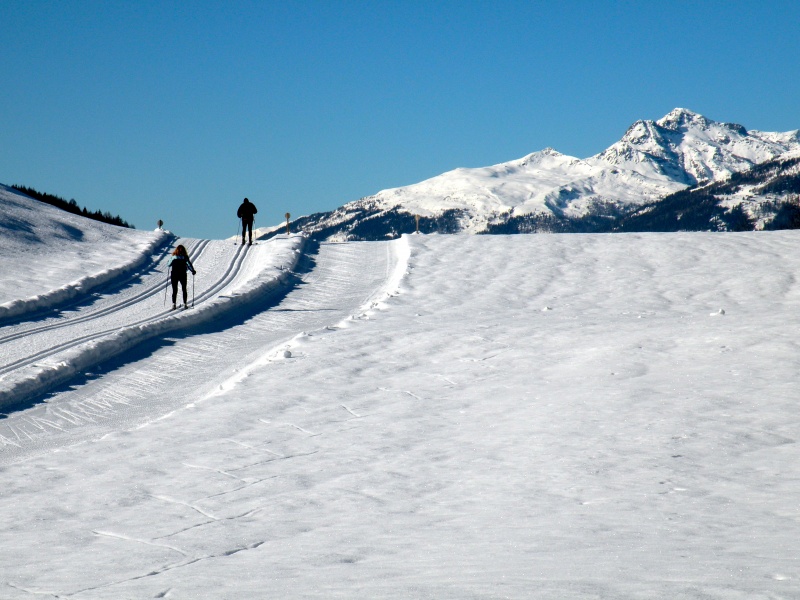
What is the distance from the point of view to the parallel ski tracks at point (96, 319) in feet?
43.2

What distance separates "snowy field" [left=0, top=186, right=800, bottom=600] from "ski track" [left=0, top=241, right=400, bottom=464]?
68 mm

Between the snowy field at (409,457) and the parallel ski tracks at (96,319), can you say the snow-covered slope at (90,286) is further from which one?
the snowy field at (409,457)

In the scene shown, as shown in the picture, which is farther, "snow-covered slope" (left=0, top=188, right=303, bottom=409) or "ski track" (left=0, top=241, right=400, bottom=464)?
"snow-covered slope" (left=0, top=188, right=303, bottom=409)

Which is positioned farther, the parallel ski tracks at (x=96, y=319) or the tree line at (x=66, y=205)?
the tree line at (x=66, y=205)

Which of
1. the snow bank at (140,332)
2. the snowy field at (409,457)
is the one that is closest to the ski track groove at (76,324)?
the snowy field at (409,457)

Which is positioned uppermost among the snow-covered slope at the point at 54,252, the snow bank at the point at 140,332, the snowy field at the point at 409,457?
the snow-covered slope at the point at 54,252

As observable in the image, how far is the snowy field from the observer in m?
5.24

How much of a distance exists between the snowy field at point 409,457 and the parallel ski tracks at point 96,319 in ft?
0.72

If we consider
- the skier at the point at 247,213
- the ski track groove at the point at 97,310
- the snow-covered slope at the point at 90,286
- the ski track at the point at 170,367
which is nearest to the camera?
the ski track at the point at 170,367

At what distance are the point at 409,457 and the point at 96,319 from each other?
10606 millimetres

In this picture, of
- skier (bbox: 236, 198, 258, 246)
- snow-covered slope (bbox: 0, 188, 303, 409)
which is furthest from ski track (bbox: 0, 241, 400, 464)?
skier (bbox: 236, 198, 258, 246)

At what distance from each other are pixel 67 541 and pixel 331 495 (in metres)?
2.21

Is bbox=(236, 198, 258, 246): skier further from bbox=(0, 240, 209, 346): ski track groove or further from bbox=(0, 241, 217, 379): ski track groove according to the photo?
bbox=(0, 241, 217, 379): ski track groove

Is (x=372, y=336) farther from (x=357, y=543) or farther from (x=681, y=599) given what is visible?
(x=681, y=599)
